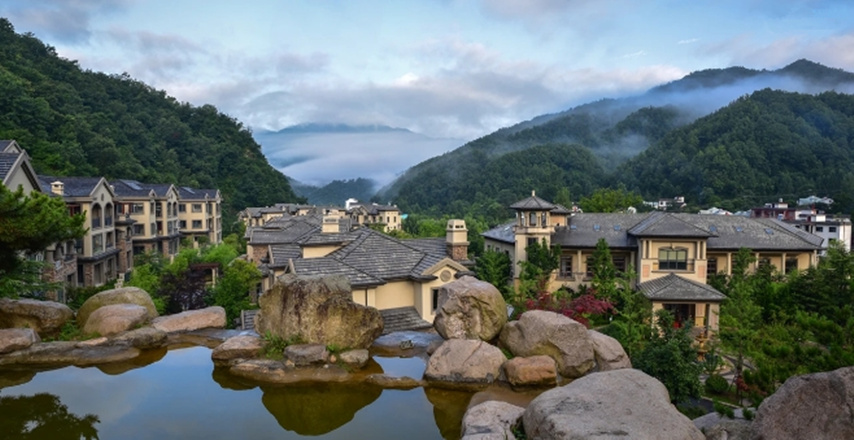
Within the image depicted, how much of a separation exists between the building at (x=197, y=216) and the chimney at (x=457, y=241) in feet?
137

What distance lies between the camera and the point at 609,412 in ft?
20.7

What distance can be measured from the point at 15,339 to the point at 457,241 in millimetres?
12867

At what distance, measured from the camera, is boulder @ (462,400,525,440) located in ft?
22.4

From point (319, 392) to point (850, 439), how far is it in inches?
297

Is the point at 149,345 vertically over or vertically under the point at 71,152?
under

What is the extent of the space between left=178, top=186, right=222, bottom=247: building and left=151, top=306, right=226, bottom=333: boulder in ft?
141

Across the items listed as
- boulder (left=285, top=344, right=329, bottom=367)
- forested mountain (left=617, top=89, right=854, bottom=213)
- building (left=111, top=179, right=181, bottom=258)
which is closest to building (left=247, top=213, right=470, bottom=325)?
boulder (left=285, top=344, right=329, bottom=367)

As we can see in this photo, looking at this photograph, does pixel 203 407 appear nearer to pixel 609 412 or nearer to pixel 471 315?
pixel 471 315

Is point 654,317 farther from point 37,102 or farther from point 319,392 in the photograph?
point 37,102

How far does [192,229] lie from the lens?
178ft

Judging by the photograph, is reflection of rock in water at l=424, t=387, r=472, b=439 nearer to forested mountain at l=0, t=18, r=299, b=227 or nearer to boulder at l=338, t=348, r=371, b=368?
boulder at l=338, t=348, r=371, b=368

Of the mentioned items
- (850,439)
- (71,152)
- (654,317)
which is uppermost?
(71,152)

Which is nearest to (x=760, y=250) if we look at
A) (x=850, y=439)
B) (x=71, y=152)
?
(x=850, y=439)

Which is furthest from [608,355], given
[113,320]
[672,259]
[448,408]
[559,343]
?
[672,259]
